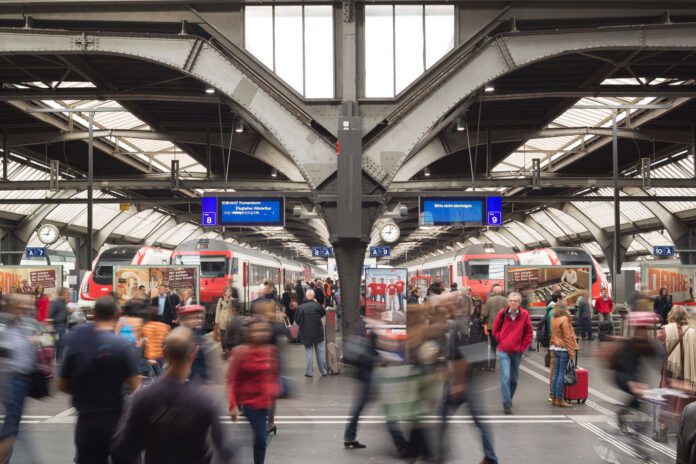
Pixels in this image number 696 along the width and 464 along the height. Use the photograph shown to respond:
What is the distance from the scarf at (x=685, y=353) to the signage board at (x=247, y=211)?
1030 cm

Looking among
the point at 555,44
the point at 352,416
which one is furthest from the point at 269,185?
the point at 352,416

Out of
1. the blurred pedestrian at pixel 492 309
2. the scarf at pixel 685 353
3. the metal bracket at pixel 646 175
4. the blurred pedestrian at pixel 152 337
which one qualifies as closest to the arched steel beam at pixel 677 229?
the metal bracket at pixel 646 175

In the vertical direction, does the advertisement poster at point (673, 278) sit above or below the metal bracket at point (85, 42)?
below

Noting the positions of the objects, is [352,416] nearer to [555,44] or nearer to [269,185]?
[555,44]

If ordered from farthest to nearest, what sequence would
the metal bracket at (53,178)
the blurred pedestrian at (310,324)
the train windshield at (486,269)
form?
the train windshield at (486,269) → the metal bracket at (53,178) → the blurred pedestrian at (310,324)

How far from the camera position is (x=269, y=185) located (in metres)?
33.6

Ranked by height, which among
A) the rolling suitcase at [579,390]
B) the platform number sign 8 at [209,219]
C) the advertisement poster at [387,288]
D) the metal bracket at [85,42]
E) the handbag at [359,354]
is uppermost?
the metal bracket at [85,42]

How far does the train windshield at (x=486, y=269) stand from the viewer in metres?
34.4

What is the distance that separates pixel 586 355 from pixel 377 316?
13366mm

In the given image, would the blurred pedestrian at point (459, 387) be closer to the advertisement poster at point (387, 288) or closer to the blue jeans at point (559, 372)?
the blue jeans at point (559, 372)

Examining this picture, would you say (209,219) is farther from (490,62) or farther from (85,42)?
(490,62)

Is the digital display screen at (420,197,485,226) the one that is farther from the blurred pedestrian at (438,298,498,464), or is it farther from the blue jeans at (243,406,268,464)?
the blue jeans at (243,406,268,464)

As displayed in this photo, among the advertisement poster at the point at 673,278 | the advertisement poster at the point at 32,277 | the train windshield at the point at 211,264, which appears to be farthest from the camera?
the train windshield at the point at 211,264

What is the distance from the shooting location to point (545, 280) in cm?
2591
